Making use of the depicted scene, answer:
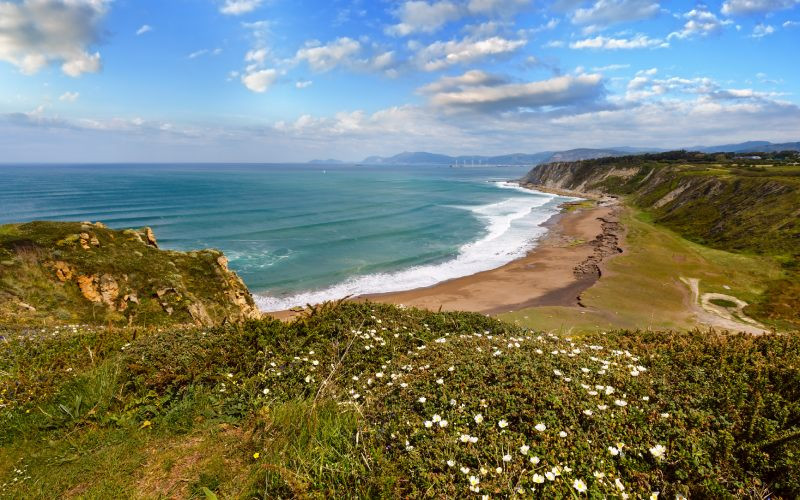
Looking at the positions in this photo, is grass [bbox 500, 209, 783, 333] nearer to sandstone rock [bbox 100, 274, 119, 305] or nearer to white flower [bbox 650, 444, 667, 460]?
white flower [bbox 650, 444, 667, 460]

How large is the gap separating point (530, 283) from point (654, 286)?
11531 millimetres

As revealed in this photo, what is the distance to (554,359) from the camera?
6.66m

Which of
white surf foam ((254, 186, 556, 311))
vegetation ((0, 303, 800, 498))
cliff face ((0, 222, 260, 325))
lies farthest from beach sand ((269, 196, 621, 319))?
vegetation ((0, 303, 800, 498))

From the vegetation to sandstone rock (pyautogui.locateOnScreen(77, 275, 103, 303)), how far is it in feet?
34.8

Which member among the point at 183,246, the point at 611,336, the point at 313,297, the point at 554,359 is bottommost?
the point at 313,297

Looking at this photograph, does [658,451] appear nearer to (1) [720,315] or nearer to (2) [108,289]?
(2) [108,289]

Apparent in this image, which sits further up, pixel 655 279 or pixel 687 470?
pixel 687 470

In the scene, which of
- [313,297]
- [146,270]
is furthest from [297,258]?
[146,270]

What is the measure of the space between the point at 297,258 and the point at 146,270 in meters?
27.5

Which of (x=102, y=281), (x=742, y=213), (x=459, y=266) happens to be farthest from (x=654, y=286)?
(x=102, y=281)

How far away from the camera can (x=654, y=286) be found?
36000 mm

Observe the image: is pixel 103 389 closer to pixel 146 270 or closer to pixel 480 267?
pixel 146 270

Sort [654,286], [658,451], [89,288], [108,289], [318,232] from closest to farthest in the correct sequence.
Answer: [658,451] < [89,288] < [108,289] < [654,286] < [318,232]

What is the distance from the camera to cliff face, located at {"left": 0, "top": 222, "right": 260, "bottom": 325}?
1620cm
